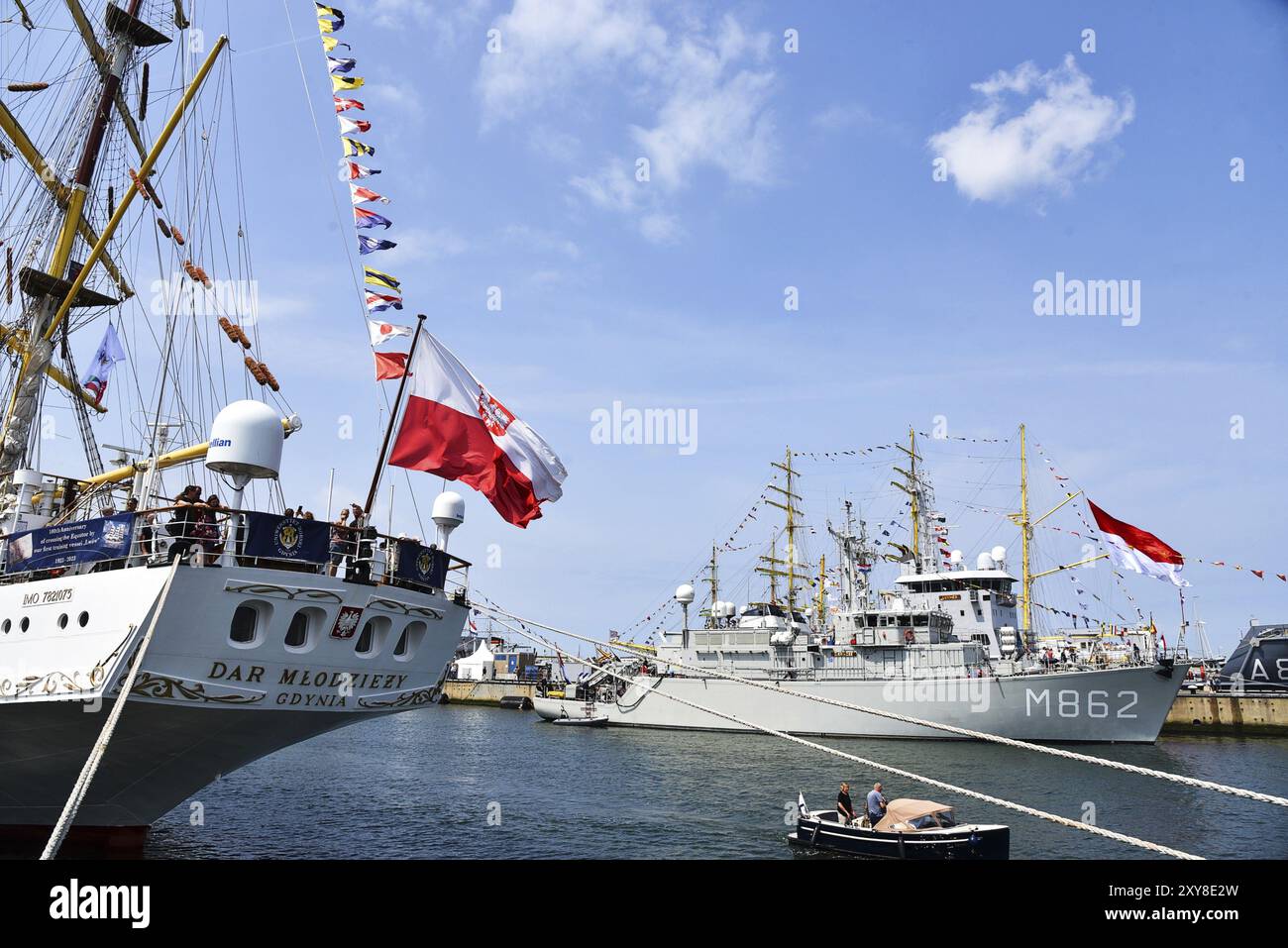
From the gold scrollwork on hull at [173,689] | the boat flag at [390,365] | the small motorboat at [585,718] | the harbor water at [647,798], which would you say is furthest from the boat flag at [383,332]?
the small motorboat at [585,718]

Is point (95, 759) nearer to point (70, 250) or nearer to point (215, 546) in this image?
point (215, 546)

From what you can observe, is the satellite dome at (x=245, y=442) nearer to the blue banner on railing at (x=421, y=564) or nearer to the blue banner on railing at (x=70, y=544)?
the blue banner on railing at (x=70, y=544)

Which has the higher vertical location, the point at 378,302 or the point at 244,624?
the point at 378,302

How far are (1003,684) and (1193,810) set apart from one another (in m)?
21.3

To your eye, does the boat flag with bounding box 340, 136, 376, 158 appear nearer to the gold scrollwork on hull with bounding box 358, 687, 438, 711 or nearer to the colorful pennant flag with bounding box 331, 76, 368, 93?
the colorful pennant flag with bounding box 331, 76, 368, 93

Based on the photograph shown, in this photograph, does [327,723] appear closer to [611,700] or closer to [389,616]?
[389,616]

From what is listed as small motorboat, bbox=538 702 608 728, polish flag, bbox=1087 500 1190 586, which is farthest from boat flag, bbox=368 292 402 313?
small motorboat, bbox=538 702 608 728

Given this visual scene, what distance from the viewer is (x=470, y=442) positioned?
52.0 ft

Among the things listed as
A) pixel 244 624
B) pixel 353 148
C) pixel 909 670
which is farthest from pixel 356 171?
pixel 909 670

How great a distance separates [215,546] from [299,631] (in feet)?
7.34

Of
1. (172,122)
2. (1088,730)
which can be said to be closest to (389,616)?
(172,122)

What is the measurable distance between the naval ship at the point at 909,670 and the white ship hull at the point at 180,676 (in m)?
27.5

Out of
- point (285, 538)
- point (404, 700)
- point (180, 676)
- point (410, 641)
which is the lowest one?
point (404, 700)

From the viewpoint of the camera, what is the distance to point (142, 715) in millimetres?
14297
